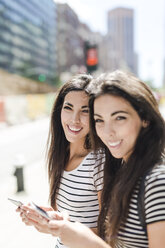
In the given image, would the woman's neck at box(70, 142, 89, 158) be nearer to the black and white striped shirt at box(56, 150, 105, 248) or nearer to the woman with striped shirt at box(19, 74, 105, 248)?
the woman with striped shirt at box(19, 74, 105, 248)

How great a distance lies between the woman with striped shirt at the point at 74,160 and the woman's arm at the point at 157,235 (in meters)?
0.56

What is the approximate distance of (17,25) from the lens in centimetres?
7050

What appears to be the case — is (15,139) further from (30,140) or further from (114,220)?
(114,220)

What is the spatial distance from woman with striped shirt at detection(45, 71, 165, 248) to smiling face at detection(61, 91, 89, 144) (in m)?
Result: 0.51

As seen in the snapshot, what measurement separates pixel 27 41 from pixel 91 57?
6810cm

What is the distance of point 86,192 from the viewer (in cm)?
168

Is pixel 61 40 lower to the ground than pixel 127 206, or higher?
higher

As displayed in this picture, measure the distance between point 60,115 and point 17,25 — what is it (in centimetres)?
7531

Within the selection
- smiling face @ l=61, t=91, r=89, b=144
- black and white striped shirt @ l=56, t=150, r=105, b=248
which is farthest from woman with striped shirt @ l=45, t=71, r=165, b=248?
smiling face @ l=61, t=91, r=89, b=144

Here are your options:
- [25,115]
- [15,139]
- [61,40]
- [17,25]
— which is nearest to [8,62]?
[17,25]

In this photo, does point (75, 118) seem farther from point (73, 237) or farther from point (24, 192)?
point (24, 192)

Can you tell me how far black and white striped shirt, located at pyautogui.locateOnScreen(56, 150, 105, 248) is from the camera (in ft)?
5.50

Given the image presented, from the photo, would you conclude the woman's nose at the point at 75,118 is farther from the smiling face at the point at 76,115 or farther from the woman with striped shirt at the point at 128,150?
the woman with striped shirt at the point at 128,150

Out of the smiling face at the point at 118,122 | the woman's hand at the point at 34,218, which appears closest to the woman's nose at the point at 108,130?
the smiling face at the point at 118,122
